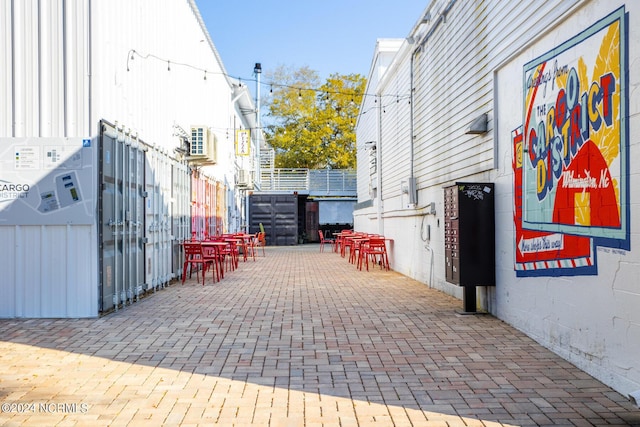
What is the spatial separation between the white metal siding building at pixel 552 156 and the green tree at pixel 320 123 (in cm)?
2348

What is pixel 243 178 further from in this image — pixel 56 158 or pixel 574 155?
pixel 574 155

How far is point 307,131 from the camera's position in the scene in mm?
34156

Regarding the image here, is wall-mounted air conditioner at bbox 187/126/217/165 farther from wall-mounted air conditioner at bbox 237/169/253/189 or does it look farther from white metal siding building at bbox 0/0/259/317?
wall-mounted air conditioner at bbox 237/169/253/189

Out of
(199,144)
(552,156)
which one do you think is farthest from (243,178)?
(552,156)

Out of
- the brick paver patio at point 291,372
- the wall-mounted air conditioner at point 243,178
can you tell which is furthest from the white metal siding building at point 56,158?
the wall-mounted air conditioner at point 243,178

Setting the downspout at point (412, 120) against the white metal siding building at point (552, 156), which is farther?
the downspout at point (412, 120)

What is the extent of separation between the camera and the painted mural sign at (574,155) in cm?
433

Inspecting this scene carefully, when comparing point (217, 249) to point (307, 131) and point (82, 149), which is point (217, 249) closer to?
point (82, 149)

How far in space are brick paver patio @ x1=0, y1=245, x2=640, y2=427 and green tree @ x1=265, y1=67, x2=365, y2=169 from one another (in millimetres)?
26364

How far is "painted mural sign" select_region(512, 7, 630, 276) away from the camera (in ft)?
14.2

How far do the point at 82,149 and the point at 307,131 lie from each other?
2736 centimetres

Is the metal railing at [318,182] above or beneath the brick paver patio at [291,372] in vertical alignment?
above

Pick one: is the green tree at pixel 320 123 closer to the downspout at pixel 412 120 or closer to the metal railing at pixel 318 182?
the metal railing at pixel 318 182

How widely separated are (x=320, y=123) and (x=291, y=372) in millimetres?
29888
